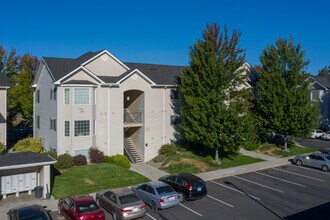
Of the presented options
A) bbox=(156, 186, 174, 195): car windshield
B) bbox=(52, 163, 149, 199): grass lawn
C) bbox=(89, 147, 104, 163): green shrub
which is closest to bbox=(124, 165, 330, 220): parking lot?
bbox=(156, 186, 174, 195): car windshield

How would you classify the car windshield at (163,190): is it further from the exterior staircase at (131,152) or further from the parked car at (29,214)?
the exterior staircase at (131,152)

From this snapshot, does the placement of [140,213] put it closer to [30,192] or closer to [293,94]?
[30,192]

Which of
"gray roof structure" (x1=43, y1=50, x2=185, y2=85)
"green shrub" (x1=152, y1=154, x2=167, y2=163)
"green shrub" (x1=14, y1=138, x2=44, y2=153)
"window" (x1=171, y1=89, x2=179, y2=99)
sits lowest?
"green shrub" (x1=152, y1=154, x2=167, y2=163)

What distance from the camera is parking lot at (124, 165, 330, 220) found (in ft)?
56.5

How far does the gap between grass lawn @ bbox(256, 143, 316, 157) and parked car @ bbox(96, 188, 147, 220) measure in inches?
857

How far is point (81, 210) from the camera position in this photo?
597 inches

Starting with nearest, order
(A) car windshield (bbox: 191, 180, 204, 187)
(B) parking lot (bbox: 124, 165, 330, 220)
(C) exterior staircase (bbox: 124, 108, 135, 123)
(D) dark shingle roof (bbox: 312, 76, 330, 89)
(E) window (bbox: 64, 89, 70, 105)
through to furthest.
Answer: (B) parking lot (bbox: 124, 165, 330, 220)
(A) car windshield (bbox: 191, 180, 204, 187)
(E) window (bbox: 64, 89, 70, 105)
(C) exterior staircase (bbox: 124, 108, 135, 123)
(D) dark shingle roof (bbox: 312, 76, 330, 89)

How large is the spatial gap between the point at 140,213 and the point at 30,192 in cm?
878

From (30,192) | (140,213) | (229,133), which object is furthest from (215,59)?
(30,192)

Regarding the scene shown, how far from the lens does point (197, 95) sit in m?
29.4

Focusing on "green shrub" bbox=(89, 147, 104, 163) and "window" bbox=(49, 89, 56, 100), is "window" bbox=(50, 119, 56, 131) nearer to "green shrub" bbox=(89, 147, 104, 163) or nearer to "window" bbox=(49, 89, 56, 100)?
"window" bbox=(49, 89, 56, 100)

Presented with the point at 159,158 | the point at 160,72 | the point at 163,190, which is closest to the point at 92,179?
the point at 163,190

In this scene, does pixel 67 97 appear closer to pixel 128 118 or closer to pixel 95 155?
pixel 95 155

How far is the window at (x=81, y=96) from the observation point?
28656 mm
